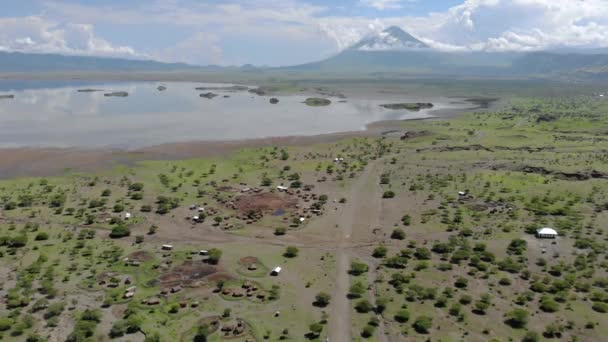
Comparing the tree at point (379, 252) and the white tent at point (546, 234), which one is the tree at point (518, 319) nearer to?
the tree at point (379, 252)

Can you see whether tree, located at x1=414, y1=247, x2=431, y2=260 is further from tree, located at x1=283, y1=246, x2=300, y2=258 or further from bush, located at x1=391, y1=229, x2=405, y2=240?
tree, located at x1=283, y1=246, x2=300, y2=258

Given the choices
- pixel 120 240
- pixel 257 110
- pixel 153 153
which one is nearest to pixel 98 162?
pixel 153 153

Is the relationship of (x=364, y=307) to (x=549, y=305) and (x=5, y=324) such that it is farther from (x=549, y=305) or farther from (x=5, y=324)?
(x=5, y=324)

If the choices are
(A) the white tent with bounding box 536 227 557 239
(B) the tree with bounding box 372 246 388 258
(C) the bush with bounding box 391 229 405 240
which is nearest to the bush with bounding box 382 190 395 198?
(C) the bush with bounding box 391 229 405 240

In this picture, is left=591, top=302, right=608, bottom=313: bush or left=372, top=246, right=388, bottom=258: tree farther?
left=372, top=246, right=388, bottom=258: tree

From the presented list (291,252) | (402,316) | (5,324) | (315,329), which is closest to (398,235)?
(291,252)
